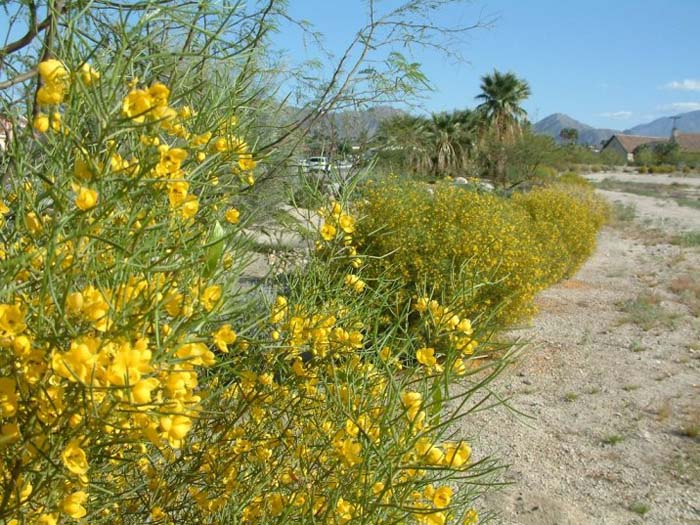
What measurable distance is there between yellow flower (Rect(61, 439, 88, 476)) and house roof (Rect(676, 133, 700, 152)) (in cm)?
7639

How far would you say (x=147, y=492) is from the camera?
1.37 m

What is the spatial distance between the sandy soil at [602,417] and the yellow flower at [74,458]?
40.3 inches

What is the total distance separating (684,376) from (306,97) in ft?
16.2

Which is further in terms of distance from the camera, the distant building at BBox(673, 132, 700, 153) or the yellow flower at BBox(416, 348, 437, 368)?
the distant building at BBox(673, 132, 700, 153)

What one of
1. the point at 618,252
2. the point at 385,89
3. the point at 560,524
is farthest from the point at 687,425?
the point at 618,252

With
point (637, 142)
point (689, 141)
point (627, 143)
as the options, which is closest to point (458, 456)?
A: point (689, 141)

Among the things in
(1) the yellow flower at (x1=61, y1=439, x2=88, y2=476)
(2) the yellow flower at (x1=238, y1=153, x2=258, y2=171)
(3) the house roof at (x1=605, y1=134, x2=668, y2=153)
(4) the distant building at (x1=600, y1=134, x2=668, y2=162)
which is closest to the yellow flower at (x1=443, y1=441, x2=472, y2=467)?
(1) the yellow flower at (x1=61, y1=439, x2=88, y2=476)

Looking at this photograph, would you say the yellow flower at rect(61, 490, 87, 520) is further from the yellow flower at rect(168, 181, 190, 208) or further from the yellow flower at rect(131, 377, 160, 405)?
the yellow flower at rect(168, 181, 190, 208)

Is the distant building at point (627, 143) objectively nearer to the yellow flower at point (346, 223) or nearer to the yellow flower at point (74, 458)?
the yellow flower at point (346, 223)

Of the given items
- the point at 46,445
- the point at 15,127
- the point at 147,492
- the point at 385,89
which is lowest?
the point at 147,492

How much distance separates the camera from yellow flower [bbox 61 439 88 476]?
2.56 ft

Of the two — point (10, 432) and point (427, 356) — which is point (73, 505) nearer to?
point (10, 432)

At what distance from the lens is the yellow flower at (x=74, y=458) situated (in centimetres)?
78

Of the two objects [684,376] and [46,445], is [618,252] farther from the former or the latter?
[46,445]
